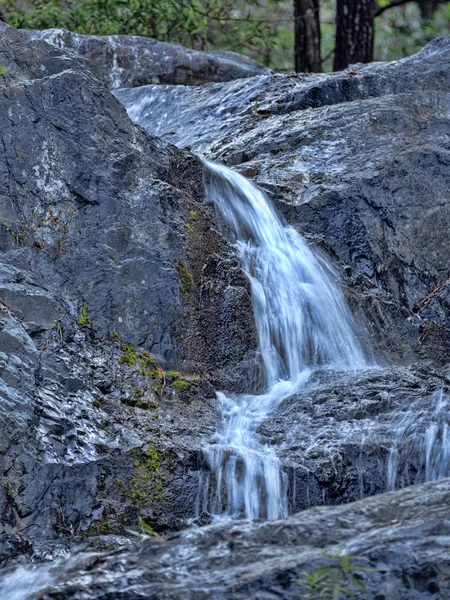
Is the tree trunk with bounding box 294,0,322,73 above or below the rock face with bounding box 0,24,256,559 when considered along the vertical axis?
above

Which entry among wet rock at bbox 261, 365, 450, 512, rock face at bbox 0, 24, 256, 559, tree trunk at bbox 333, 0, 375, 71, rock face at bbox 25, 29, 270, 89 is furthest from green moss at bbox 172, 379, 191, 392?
tree trunk at bbox 333, 0, 375, 71

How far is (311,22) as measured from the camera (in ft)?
39.0

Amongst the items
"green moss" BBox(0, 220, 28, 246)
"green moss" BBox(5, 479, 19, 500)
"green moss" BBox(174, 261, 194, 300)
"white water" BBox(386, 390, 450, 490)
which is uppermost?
"green moss" BBox(0, 220, 28, 246)

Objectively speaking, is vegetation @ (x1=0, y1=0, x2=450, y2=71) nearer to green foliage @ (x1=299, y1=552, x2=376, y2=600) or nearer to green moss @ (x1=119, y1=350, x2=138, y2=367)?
green moss @ (x1=119, y1=350, x2=138, y2=367)

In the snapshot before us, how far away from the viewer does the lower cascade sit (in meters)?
4.48

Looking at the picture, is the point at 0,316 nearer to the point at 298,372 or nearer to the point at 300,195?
the point at 298,372

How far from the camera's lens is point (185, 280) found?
5660mm

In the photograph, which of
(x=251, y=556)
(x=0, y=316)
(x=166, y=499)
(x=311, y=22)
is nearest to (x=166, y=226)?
(x=0, y=316)

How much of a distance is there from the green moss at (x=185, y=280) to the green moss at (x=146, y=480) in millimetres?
1305

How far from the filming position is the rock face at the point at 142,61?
1060cm

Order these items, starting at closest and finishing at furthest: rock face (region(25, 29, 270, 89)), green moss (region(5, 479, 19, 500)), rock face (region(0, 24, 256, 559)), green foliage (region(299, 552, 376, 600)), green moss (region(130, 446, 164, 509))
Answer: green foliage (region(299, 552, 376, 600)) → green moss (region(5, 479, 19, 500)) → rock face (region(0, 24, 256, 559)) → green moss (region(130, 446, 164, 509)) → rock face (region(25, 29, 270, 89))

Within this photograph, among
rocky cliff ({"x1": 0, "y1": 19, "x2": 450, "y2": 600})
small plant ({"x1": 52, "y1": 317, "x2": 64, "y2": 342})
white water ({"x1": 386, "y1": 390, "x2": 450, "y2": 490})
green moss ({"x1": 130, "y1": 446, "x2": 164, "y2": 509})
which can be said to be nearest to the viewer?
rocky cliff ({"x1": 0, "y1": 19, "x2": 450, "y2": 600})

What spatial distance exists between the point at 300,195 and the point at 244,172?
0.57 m

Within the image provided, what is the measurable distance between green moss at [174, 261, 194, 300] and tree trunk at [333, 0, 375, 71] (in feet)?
19.9
